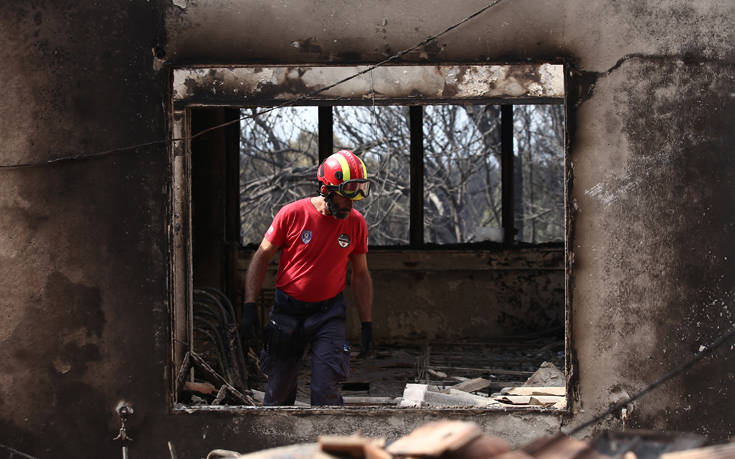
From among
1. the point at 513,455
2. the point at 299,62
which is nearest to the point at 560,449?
the point at 513,455

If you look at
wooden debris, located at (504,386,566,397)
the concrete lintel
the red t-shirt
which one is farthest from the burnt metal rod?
the concrete lintel

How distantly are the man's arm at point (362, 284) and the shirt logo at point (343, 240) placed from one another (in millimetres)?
242

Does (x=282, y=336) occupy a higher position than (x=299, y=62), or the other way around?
(x=299, y=62)

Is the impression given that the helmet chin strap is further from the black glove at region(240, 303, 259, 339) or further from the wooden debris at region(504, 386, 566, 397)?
the wooden debris at region(504, 386, 566, 397)

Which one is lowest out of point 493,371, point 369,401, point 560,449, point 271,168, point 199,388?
point 493,371

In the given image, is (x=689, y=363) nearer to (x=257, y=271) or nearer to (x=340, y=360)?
(x=340, y=360)

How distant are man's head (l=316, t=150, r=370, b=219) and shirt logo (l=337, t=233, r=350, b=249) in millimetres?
156

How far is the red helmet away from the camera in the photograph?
244 inches

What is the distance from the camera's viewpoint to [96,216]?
17.3 feet

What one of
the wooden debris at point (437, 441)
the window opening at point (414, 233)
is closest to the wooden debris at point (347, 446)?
the wooden debris at point (437, 441)

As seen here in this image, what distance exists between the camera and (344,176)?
618 cm

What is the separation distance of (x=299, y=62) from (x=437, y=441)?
2822mm

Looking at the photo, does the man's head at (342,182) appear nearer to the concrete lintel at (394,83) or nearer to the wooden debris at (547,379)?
the concrete lintel at (394,83)

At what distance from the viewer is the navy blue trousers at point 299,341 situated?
248 inches
